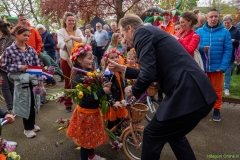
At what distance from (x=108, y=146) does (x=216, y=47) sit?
105 inches

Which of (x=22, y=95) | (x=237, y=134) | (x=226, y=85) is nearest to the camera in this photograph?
(x=22, y=95)

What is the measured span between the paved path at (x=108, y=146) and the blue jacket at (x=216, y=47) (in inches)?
44.1

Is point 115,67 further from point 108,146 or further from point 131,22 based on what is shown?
point 108,146

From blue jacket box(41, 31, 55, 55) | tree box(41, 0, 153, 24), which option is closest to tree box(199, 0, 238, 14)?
tree box(41, 0, 153, 24)

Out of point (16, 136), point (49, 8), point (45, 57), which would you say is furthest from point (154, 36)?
point (49, 8)

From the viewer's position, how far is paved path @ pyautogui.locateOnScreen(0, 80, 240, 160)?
3023 millimetres

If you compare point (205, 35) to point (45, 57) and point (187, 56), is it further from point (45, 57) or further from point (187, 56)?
point (45, 57)

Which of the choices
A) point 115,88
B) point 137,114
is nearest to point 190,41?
point 115,88

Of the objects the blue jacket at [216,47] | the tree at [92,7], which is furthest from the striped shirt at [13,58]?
the tree at [92,7]

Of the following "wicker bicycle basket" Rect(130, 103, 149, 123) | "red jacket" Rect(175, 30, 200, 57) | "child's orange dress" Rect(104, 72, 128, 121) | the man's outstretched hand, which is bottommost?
"child's orange dress" Rect(104, 72, 128, 121)

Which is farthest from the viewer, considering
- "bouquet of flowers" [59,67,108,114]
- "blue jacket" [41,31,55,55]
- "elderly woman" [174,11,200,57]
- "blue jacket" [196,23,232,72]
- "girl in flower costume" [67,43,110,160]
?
"blue jacket" [41,31,55,55]

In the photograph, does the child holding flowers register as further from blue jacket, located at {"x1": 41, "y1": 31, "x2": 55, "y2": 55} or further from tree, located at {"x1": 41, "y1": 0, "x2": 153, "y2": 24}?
tree, located at {"x1": 41, "y1": 0, "x2": 153, "y2": 24}

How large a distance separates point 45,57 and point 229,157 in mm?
5538

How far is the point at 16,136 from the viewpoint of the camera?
362 cm
